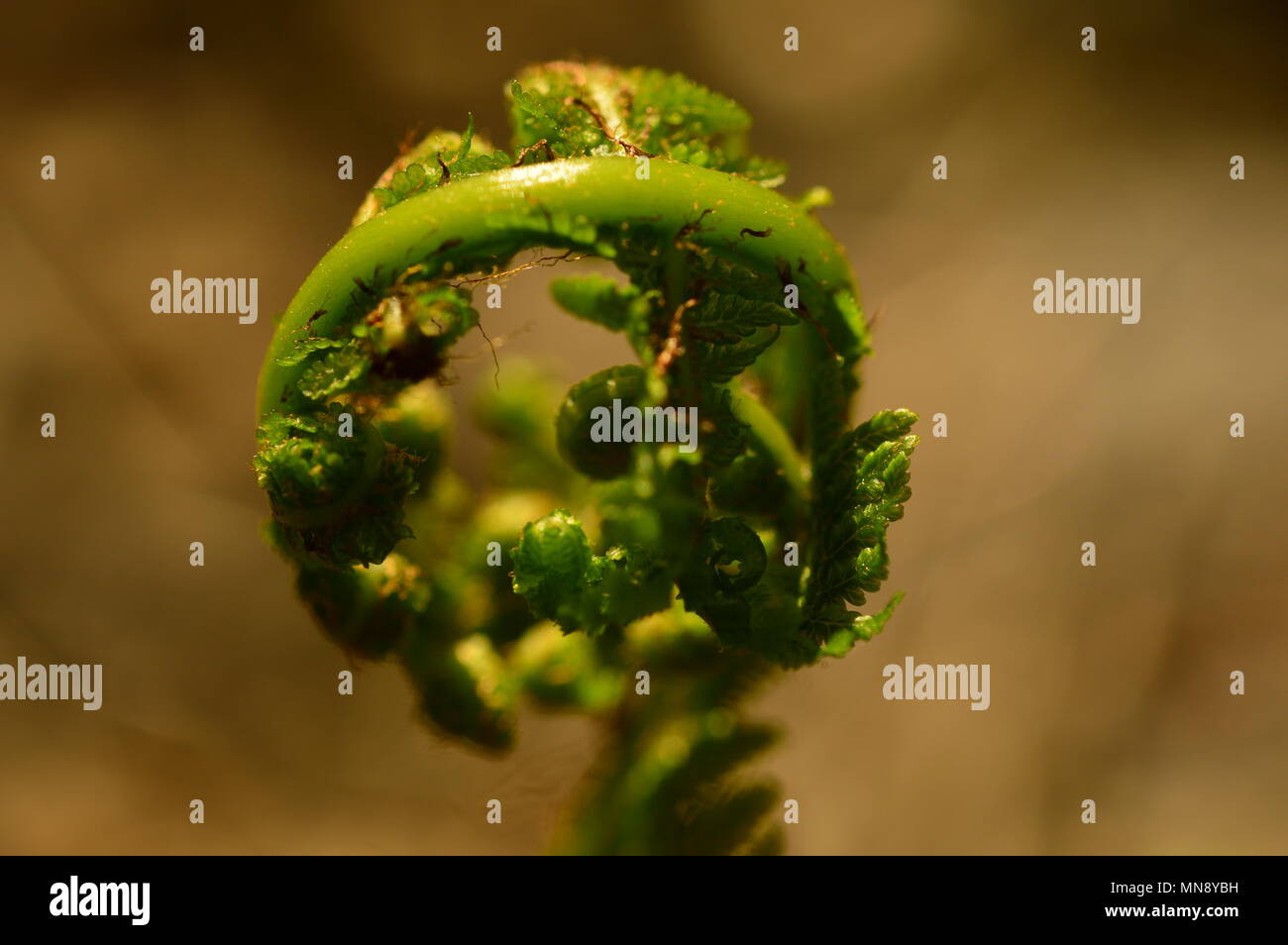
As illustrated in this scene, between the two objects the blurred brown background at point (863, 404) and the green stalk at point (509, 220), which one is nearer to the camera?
the green stalk at point (509, 220)

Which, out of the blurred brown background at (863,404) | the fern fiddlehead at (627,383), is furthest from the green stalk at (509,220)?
the blurred brown background at (863,404)

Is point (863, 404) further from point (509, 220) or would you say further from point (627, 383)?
point (509, 220)

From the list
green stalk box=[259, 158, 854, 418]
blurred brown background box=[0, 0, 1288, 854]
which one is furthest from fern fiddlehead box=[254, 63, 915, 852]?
blurred brown background box=[0, 0, 1288, 854]

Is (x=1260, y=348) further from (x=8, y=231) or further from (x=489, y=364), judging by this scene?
(x=8, y=231)

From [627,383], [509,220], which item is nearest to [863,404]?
[627,383]

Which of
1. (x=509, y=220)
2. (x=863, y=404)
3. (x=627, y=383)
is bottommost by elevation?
(x=627, y=383)

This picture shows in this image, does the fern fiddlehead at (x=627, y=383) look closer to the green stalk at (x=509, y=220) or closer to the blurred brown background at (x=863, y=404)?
the green stalk at (x=509, y=220)
